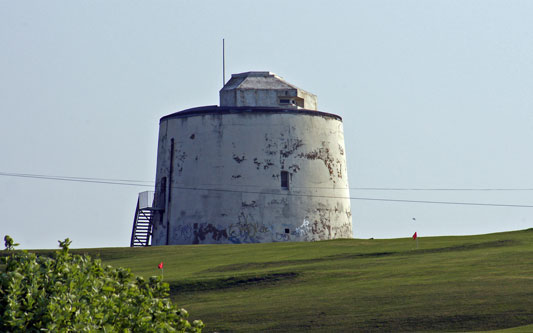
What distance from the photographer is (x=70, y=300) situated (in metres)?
10.3

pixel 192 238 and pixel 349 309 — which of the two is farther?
pixel 192 238

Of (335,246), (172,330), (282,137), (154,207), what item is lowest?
(172,330)

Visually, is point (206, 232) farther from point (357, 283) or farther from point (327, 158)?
point (357, 283)

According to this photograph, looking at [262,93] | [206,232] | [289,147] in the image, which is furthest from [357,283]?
[262,93]

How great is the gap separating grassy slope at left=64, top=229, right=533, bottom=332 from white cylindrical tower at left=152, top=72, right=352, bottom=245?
917cm

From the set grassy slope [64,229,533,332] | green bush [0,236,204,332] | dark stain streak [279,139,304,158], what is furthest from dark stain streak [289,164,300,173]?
green bush [0,236,204,332]

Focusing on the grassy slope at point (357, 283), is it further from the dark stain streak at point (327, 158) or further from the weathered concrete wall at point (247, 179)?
the dark stain streak at point (327, 158)

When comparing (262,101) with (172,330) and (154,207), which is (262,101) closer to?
(154,207)

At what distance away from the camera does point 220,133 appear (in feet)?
132

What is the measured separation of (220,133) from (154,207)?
16.4ft

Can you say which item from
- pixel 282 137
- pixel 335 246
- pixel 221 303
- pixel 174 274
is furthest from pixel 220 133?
pixel 221 303

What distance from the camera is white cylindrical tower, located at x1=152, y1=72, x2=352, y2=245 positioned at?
39.5 meters

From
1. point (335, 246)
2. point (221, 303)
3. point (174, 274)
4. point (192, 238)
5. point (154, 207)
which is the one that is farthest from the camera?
point (154, 207)

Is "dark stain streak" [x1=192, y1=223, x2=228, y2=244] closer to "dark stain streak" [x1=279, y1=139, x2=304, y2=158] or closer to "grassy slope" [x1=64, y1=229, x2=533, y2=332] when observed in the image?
"dark stain streak" [x1=279, y1=139, x2=304, y2=158]
